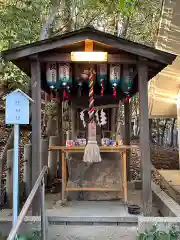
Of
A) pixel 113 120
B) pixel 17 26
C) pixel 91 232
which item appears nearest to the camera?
pixel 91 232

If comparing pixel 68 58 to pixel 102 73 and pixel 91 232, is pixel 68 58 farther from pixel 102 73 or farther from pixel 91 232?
pixel 91 232

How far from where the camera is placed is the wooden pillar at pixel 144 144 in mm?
5371

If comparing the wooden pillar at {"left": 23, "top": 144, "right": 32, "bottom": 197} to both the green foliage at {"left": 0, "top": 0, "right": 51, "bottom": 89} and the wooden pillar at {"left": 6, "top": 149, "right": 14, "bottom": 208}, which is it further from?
the green foliage at {"left": 0, "top": 0, "right": 51, "bottom": 89}

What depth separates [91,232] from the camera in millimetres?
5027

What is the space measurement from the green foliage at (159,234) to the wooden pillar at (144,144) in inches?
24.2

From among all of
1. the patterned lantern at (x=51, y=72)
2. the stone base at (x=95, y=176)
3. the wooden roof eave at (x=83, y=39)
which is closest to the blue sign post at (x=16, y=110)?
the wooden roof eave at (x=83, y=39)

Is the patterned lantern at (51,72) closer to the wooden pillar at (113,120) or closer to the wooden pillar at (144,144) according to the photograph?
the wooden pillar at (144,144)

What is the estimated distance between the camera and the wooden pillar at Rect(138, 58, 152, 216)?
17.6 ft

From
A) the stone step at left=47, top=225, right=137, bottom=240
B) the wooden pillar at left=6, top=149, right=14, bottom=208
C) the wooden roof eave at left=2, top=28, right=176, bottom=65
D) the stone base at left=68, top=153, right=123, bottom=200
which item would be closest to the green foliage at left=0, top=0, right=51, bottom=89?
the wooden roof eave at left=2, top=28, right=176, bottom=65

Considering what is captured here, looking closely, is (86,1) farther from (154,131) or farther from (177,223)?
(154,131)

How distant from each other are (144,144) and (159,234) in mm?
1564

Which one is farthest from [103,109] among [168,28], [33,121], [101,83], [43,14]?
[43,14]

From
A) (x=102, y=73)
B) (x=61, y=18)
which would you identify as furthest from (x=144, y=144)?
(x=61, y=18)

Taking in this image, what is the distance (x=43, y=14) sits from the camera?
399 inches
